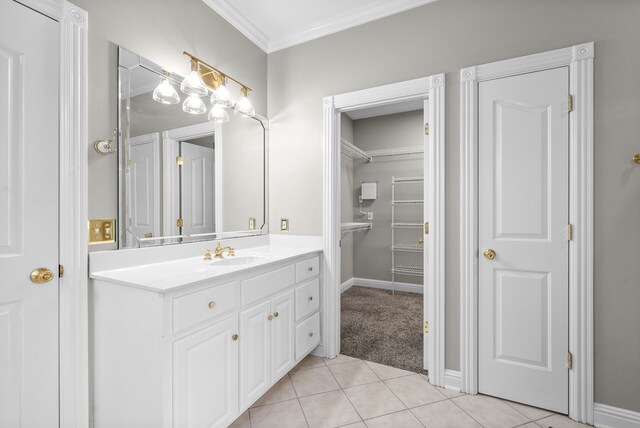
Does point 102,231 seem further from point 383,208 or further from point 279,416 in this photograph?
point 383,208

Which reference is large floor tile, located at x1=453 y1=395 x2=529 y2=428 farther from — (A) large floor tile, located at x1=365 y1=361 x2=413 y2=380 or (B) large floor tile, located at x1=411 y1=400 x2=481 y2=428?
(A) large floor tile, located at x1=365 y1=361 x2=413 y2=380

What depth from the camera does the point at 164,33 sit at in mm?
1790

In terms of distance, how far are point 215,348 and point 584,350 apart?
78.1 inches

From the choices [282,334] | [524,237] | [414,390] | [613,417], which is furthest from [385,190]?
[613,417]

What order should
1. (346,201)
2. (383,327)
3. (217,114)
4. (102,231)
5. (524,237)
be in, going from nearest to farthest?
(102,231) → (524,237) → (217,114) → (383,327) → (346,201)

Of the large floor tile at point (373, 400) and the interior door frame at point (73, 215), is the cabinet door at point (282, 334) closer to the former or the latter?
the large floor tile at point (373, 400)

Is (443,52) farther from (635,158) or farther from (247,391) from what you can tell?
(247,391)

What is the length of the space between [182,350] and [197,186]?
112 centimetres

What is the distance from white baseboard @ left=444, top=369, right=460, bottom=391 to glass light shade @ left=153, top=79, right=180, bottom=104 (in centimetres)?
247

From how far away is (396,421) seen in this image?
168 centimetres

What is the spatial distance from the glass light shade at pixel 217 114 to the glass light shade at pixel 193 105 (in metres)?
0.09

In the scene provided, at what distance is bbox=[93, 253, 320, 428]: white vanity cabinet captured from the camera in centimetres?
122

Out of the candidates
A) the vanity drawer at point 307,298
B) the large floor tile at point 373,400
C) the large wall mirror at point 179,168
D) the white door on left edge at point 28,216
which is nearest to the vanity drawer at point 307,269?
the vanity drawer at point 307,298

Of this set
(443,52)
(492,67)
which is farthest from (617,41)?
(443,52)
